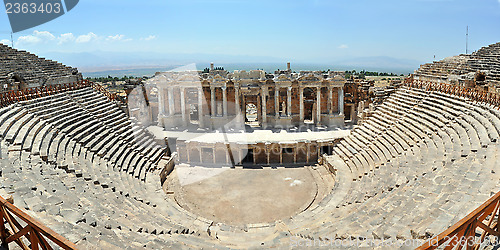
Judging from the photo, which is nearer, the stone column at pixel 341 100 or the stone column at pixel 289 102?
the stone column at pixel 289 102

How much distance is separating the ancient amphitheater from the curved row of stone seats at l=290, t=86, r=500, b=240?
58 mm

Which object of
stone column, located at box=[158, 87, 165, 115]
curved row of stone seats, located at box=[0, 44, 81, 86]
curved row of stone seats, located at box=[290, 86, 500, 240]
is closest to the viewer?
curved row of stone seats, located at box=[290, 86, 500, 240]

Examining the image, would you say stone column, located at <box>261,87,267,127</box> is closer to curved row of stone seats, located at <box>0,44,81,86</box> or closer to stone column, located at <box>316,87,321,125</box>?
stone column, located at <box>316,87,321,125</box>

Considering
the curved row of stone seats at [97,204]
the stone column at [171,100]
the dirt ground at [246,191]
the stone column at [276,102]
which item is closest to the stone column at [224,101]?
the stone column at [276,102]

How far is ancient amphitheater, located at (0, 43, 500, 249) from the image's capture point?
8062 mm

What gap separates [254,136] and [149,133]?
27.4ft

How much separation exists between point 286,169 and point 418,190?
480 inches

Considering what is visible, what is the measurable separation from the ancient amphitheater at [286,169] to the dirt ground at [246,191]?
41 centimetres

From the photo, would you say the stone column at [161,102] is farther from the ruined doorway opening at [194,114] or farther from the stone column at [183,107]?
the ruined doorway opening at [194,114]

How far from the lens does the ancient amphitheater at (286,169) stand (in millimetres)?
8062

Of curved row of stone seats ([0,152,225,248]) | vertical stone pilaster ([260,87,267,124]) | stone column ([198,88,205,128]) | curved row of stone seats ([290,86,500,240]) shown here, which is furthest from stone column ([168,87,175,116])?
curved row of stone seats ([290,86,500,240])

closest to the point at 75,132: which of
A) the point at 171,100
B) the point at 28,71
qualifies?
the point at 28,71

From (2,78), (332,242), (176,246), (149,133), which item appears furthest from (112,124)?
(332,242)

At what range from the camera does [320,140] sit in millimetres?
24000
